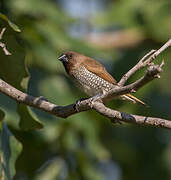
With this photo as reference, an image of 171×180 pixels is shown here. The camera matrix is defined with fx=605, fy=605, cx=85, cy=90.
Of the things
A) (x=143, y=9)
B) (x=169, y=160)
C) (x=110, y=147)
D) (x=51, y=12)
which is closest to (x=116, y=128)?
(x=110, y=147)

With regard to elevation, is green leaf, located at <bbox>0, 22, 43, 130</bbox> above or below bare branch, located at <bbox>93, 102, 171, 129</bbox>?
below

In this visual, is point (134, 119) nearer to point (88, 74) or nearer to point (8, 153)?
point (8, 153)

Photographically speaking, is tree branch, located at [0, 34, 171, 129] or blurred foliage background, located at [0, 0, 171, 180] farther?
blurred foliage background, located at [0, 0, 171, 180]

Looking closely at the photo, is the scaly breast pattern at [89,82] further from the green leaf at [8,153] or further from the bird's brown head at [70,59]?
the green leaf at [8,153]

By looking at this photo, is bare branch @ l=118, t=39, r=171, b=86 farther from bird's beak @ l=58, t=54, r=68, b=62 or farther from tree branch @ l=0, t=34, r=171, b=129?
bird's beak @ l=58, t=54, r=68, b=62

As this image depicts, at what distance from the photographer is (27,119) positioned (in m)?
4.27

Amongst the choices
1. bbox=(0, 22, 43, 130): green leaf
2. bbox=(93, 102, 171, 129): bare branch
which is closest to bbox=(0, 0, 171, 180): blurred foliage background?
bbox=(0, 22, 43, 130): green leaf

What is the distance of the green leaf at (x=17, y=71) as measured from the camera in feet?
13.6

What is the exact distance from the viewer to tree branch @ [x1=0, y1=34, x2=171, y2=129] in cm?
324

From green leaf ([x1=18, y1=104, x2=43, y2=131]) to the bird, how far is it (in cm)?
122

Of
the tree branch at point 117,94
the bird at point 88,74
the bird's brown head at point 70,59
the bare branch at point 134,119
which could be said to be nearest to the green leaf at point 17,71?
the tree branch at point 117,94

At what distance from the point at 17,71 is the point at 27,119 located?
1.14ft

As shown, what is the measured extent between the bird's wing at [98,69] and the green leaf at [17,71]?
1429mm

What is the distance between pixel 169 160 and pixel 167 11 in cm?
190
